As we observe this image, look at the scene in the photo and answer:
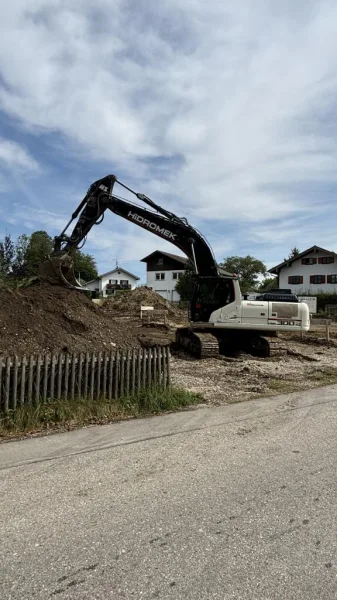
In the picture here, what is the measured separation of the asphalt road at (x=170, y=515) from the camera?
2.75 metres

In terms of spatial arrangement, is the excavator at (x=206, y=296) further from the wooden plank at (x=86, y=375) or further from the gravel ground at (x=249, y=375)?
the wooden plank at (x=86, y=375)

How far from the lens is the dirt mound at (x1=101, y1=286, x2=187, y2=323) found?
3757 cm

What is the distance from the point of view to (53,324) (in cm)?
1061

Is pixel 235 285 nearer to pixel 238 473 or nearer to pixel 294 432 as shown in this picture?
pixel 294 432

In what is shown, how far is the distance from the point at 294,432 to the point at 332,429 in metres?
0.64

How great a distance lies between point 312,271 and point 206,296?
46.7 m

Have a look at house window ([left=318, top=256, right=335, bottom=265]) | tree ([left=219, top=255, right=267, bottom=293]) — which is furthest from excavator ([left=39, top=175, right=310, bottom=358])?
tree ([left=219, top=255, right=267, bottom=293])

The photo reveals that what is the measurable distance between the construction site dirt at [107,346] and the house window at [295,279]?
45.7m

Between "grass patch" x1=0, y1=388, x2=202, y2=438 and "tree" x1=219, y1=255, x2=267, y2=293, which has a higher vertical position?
"tree" x1=219, y1=255, x2=267, y2=293

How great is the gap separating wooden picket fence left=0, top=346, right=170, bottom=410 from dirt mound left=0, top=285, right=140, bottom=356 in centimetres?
219

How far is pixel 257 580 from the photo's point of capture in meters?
2.77

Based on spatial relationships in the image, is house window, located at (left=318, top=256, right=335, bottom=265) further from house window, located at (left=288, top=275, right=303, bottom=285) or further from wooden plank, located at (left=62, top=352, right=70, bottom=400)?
wooden plank, located at (left=62, top=352, right=70, bottom=400)

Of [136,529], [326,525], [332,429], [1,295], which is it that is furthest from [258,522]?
[1,295]

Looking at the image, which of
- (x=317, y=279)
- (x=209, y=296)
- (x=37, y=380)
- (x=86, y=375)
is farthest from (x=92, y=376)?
(x=317, y=279)
